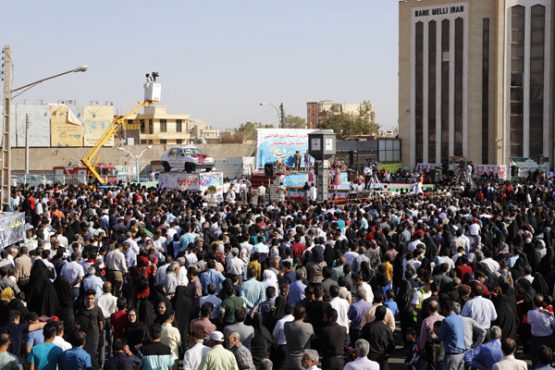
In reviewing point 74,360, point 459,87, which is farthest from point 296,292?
point 459,87

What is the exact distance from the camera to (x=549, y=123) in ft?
192

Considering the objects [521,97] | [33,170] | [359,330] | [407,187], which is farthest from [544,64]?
[359,330]

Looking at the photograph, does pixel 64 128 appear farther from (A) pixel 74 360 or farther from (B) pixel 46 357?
(A) pixel 74 360

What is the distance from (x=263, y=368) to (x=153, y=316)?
2688 mm

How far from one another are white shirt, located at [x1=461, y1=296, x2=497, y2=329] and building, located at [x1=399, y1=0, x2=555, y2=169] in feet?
164

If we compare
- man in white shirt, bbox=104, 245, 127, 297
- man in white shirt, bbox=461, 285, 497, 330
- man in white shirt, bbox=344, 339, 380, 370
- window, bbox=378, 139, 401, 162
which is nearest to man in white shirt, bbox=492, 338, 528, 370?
man in white shirt, bbox=344, 339, 380, 370

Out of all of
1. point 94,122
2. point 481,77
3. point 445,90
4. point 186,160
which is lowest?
point 186,160

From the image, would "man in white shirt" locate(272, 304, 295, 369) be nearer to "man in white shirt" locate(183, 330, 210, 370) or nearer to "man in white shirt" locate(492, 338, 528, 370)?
"man in white shirt" locate(183, 330, 210, 370)

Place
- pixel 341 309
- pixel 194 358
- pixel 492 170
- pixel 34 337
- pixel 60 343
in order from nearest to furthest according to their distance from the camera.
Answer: pixel 194 358 < pixel 60 343 < pixel 34 337 < pixel 341 309 < pixel 492 170

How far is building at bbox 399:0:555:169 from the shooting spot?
58.1m

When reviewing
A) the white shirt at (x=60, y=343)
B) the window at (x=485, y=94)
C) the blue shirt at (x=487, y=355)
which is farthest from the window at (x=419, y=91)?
the white shirt at (x=60, y=343)

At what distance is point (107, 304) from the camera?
11.4 m

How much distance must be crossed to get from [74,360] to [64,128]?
73.0m

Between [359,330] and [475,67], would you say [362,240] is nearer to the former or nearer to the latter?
[359,330]
